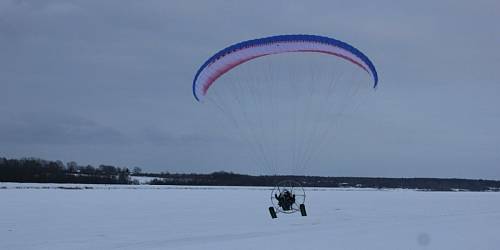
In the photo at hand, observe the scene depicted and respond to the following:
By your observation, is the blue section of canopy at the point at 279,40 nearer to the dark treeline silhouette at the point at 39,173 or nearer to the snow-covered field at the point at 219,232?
the snow-covered field at the point at 219,232

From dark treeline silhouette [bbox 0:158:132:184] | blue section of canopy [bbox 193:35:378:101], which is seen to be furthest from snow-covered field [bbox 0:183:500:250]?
dark treeline silhouette [bbox 0:158:132:184]

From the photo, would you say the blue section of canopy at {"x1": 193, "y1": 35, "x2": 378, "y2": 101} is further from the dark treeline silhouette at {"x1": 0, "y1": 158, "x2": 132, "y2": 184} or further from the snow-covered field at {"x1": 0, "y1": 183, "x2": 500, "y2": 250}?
the dark treeline silhouette at {"x1": 0, "y1": 158, "x2": 132, "y2": 184}

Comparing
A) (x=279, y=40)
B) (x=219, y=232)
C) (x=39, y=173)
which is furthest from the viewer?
(x=39, y=173)

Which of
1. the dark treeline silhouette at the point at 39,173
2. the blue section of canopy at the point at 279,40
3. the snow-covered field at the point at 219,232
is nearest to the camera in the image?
the snow-covered field at the point at 219,232

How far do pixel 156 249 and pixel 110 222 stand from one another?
678cm

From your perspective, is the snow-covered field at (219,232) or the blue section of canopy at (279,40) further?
the blue section of canopy at (279,40)

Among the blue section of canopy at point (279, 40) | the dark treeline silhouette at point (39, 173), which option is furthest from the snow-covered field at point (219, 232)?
the dark treeline silhouette at point (39, 173)

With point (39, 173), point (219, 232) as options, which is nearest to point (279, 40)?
point (219, 232)

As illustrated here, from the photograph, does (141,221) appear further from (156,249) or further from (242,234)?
(156,249)

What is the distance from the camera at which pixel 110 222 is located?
18.4 m

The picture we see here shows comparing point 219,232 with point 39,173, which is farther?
point 39,173

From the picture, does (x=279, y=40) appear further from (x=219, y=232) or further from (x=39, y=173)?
(x=39, y=173)

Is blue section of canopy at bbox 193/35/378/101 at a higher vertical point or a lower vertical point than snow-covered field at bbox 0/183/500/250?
higher

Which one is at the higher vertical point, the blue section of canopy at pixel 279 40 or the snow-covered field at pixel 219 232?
the blue section of canopy at pixel 279 40
